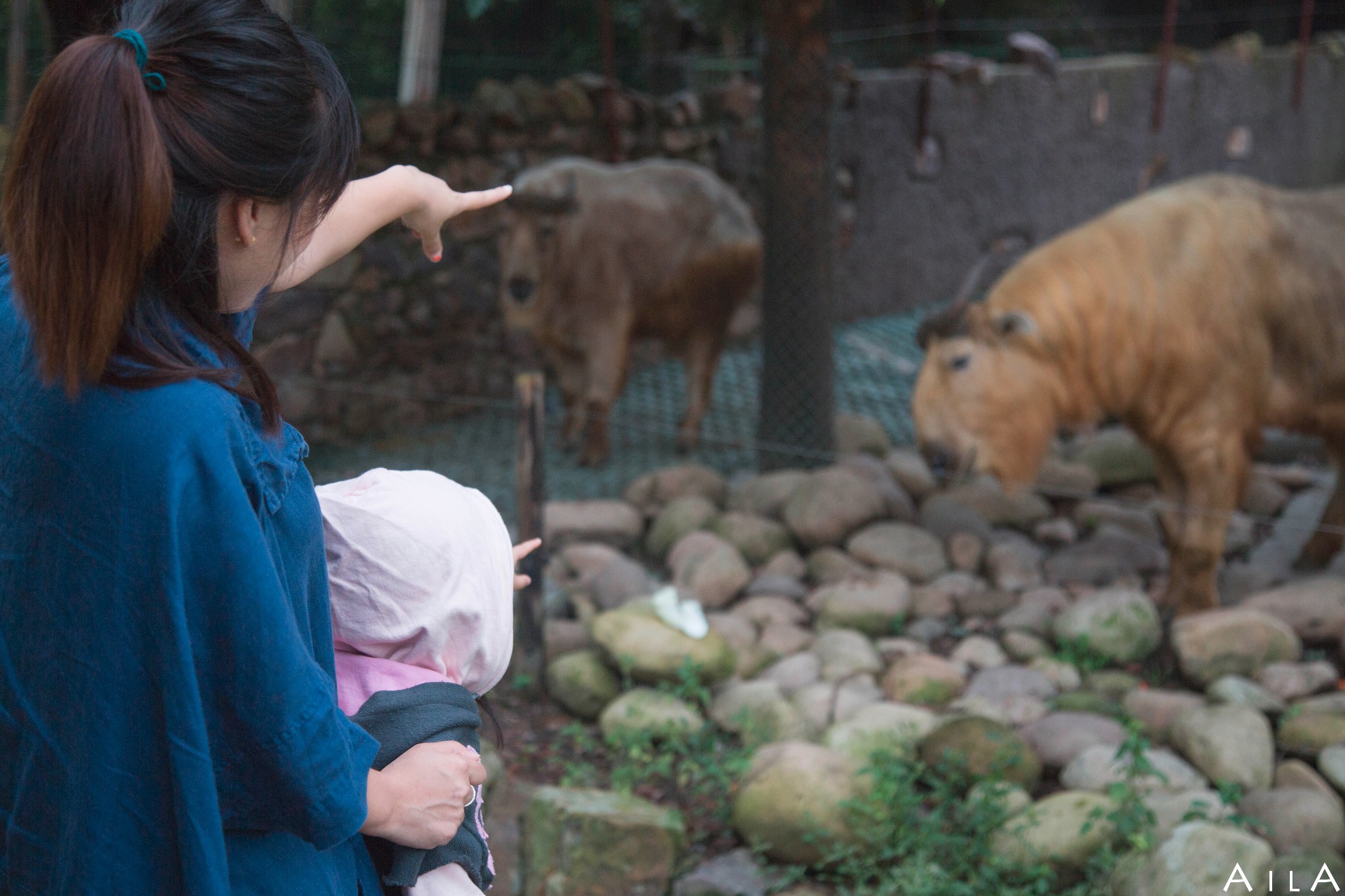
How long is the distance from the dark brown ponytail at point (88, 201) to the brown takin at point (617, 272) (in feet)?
15.0

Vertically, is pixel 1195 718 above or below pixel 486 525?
below

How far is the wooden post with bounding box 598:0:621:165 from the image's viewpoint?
20.6ft

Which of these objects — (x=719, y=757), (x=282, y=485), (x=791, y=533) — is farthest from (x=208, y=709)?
(x=791, y=533)

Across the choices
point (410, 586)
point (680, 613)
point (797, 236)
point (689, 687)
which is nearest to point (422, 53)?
point (797, 236)

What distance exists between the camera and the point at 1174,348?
4.30 meters

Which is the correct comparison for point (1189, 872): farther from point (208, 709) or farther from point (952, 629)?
point (208, 709)

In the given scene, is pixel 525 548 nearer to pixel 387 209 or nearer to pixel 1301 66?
pixel 387 209

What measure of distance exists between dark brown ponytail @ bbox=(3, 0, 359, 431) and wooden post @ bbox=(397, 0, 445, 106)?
18.7 feet

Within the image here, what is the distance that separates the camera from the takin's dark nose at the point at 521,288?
5.49 metres

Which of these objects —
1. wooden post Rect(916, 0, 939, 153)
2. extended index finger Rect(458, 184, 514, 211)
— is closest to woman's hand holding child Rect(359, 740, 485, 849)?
extended index finger Rect(458, 184, 514, 211)

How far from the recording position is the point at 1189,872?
8.39 feet

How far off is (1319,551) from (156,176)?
16.8ft

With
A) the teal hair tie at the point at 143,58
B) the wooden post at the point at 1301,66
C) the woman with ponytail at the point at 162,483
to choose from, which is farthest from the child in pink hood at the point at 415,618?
the wooden post at the point at 1301,66

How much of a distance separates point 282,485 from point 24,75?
15.8 feet
